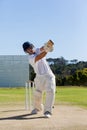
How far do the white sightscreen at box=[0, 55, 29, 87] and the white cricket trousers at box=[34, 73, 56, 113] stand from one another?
5428 cm

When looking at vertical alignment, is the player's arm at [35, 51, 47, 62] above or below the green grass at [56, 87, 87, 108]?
above

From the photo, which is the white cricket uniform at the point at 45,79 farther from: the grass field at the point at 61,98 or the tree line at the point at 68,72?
the tree line at the point at 68,72

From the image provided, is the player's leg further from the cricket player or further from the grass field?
the grass field

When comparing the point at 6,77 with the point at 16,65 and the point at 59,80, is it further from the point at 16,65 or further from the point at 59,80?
the point at 59,80

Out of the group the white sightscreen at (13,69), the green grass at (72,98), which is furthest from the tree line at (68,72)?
the green grass at (72,98)

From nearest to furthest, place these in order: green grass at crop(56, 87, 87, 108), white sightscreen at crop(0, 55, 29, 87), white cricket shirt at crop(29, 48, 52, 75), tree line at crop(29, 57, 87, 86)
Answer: white cricket shirt at crop(29, 48, 52, 75) < green grass at crop(56, 87, 87, 108) < tree line at crop(29, 57, 87, 86) < white sightscreen at crop(0, 55, 29, 87)

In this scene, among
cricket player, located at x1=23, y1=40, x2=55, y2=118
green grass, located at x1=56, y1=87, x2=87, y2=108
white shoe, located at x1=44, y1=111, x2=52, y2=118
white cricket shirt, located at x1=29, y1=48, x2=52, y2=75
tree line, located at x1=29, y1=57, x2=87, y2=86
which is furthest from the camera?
tree line, located at x1=29, y1=57, x2=87, y2=86

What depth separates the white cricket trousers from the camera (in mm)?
10711

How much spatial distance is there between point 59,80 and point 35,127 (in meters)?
53.9

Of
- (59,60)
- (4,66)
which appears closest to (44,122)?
(4,66)

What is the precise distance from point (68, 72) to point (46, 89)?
72.9m

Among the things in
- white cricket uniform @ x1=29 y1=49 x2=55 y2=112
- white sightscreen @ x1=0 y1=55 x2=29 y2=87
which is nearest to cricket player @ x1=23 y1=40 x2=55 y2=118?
white cricket uniform @ x1=29 y1=49 x2=55 y2=112

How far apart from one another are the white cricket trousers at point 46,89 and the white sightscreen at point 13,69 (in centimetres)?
5428

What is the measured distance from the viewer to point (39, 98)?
37.4 ft
